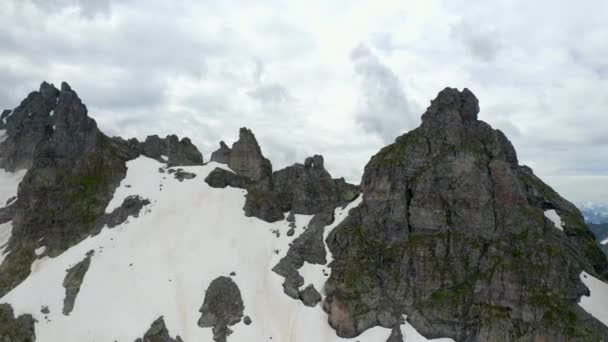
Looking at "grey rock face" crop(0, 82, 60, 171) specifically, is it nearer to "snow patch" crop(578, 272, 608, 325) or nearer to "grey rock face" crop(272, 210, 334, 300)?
"grey rock face" crop(272, 210, 334, 300)

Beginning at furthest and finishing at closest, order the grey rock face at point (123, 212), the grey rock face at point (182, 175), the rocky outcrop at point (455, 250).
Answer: the grey rock face at point (182, 175) → the grey rock face at point (123, 212) → the rocky outcrop at point (455, 250)

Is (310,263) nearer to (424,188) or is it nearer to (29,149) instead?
(424,188)

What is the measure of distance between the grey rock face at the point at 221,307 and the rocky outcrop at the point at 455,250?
54.8 ft

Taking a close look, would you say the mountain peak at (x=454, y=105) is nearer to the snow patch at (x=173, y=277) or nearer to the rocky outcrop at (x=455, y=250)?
the rocky outcrop at (x=455, y=250)

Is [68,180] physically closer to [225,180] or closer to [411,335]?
[225,180]

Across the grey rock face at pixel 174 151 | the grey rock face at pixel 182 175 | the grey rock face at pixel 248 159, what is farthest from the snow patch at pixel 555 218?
the grey rock face at pixel 174 151

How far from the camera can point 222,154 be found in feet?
393

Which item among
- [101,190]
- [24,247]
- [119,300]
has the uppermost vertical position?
[101,190]

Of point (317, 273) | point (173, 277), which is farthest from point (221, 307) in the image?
point (317, 273)

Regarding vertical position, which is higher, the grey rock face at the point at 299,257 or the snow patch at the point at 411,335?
the grey rock face at the point at 299,257

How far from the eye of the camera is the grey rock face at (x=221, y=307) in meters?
75.4

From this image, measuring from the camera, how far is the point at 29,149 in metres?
146

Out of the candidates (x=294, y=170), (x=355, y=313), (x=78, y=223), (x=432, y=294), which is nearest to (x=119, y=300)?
(x=78, y=223)

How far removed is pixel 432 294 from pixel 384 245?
12.2m
